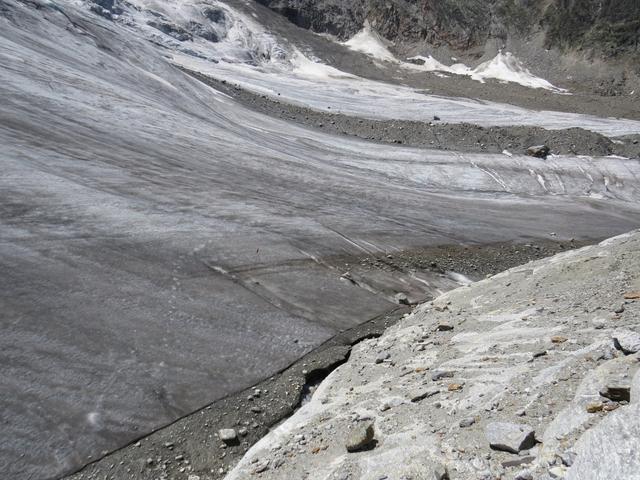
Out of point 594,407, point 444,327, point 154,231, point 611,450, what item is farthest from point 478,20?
point 611,450

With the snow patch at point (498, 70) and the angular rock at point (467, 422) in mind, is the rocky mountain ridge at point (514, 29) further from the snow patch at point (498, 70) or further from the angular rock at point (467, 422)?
the angular rock at point (467, 422)

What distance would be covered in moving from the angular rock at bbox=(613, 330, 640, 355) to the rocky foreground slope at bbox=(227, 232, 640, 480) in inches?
0.5

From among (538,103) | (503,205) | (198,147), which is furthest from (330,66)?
(198,147)

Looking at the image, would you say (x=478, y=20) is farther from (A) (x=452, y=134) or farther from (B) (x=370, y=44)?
(A) (x=452, y=134)

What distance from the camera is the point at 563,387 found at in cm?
440

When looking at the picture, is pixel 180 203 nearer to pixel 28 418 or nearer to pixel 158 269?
pixel 158 269

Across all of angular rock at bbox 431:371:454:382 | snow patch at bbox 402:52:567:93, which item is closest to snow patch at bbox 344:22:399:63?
snow patch at bbox 402:52:567:93

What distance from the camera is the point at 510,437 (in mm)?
3816

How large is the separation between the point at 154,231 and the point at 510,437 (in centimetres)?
764

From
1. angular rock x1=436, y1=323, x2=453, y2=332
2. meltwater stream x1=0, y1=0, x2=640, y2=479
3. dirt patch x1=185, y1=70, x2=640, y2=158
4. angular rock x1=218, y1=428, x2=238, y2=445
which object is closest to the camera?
angular rock x1=218, y1=428, x2=238, y2=445

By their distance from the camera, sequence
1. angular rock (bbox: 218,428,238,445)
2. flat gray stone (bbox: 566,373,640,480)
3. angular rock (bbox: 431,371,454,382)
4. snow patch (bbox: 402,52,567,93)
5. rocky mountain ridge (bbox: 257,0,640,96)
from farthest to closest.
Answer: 1. rocky mountain ridge (bbox: 257,0,640,96)
2. snow patch (bbox: 402,52,567,93)
3. angular rock (bbox: 218,428,238,445)
4. angular rock (bbox: 431,371,454,382)
5. flat gray stone (bbox: 566,373,640,480)

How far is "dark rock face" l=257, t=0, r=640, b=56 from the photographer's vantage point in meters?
47.4

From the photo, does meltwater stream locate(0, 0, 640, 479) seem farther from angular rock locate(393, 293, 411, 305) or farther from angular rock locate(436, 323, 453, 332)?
angular rock locate(436, 323, 453, 332)

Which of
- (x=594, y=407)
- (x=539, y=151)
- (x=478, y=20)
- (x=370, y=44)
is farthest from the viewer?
(x=478, y=20)
